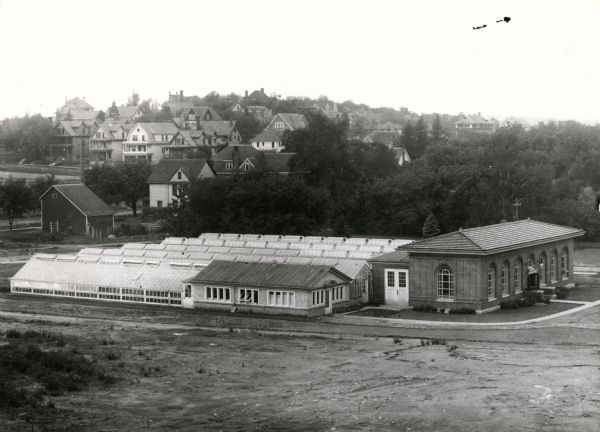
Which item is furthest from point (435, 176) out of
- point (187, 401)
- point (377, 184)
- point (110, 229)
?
point (187, 401)

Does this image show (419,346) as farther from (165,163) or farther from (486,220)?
(165,163)

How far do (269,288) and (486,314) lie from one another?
9871 mm

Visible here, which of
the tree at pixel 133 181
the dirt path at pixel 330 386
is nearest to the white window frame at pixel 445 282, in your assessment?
the dirt path at pixel 330 386

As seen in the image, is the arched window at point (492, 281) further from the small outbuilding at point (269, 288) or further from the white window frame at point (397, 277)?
the small outbuilding at point (269, 288)

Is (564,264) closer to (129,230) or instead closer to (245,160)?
(129,230)

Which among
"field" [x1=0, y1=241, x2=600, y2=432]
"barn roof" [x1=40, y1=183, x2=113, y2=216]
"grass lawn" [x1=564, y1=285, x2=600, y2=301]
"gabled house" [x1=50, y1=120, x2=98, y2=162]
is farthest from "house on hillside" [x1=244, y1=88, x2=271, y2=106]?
"field" [x1=0, y1=241, x2=600, y2=432]

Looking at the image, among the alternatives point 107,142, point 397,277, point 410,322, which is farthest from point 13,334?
point 107,142

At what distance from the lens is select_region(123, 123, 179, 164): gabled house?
12138 cm

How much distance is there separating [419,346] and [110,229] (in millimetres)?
47631

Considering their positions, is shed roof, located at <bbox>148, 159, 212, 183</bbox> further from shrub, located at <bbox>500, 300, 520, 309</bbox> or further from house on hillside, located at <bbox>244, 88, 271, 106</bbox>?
house on hillside, located at <bbox>244, 88, 271, 106</bbox>

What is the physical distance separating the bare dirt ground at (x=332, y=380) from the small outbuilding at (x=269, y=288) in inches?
89.6

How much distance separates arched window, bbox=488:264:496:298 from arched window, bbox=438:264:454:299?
169cm

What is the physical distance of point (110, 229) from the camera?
78188mm

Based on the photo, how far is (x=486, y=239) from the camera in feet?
146
